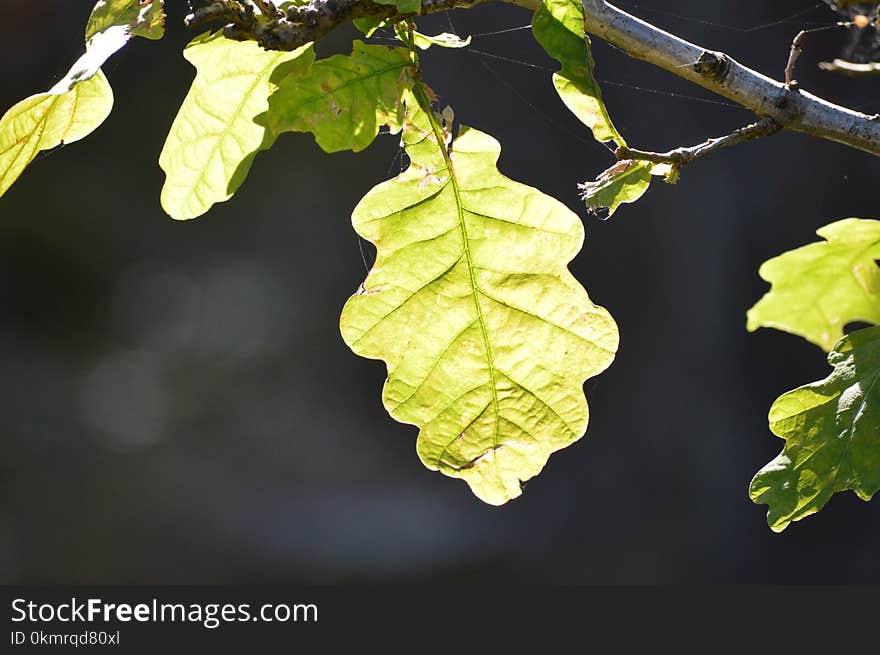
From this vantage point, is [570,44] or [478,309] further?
[478,309]

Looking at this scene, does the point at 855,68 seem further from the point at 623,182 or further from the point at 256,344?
the point at 256,344

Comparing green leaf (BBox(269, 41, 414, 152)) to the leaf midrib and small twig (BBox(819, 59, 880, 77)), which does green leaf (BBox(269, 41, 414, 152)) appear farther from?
small twig (BBox(819, 59, 880, 77))

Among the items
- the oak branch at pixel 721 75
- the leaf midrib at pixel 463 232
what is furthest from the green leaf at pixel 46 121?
the leaf midrib at pixel 463 232

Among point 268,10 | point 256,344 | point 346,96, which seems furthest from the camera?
point 256,344

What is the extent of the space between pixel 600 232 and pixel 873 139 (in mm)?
3737

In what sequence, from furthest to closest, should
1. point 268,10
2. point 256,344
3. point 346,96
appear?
1. point 256,344
2. point 346,96
3. point 268,10

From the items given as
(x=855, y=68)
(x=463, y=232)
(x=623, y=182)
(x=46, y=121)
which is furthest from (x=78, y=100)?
(x=855, y=68)

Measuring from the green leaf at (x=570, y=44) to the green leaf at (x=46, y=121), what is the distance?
1.08 ft

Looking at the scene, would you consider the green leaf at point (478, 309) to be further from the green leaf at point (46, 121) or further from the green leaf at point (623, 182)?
the green leaf at point (46, 121)

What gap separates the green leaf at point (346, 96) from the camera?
73 cm

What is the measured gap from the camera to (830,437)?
0.76m

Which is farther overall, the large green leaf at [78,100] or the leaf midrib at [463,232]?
the leaf midrib at [463,232]

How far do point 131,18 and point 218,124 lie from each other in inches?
5.1

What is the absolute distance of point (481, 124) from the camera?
13.9ft
